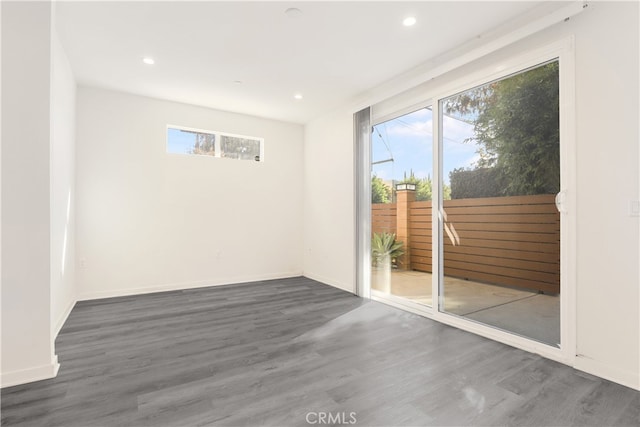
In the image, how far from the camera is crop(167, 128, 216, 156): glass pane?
4777 mm

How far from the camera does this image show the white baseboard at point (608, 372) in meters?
2.05

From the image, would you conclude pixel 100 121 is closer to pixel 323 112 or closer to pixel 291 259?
pixel 323 112

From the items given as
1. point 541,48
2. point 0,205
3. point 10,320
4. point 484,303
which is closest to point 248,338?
point 10,320

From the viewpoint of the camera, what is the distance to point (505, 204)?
2.93m

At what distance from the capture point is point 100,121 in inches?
167

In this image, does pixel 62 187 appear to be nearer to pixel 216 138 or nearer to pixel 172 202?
pixel 172 202

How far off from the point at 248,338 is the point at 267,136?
366 cm

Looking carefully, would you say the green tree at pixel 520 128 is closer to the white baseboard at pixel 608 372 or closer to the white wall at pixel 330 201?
the white baseboard at pixel 608 372

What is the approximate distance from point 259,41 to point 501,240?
2961 millimetres

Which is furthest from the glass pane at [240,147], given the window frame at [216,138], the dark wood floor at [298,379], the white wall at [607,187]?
the white wall at [607,187]

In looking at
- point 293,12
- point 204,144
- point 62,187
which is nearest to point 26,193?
point 62,187

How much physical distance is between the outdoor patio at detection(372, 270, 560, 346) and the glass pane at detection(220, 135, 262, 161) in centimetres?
334

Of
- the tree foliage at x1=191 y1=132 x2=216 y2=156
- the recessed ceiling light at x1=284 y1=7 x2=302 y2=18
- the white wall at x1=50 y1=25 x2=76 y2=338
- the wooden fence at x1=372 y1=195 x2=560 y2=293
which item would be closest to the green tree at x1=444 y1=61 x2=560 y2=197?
the wooden fence at x1=372 y1=195 x2=560 y2=293

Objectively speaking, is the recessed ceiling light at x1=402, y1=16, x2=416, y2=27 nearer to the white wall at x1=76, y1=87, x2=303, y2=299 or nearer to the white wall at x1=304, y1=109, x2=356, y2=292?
the white wall at x1=304, y1=109, x2=356, y2=292
